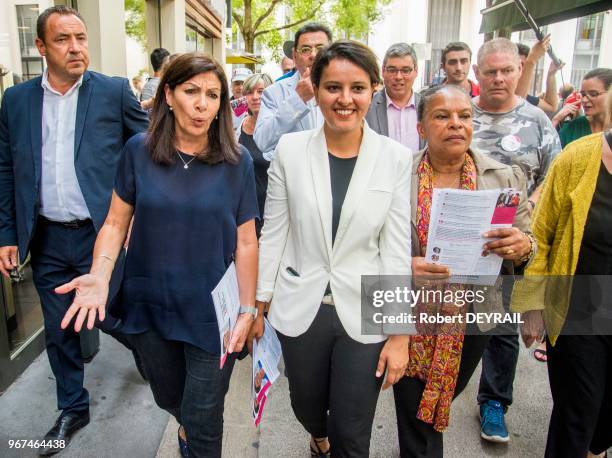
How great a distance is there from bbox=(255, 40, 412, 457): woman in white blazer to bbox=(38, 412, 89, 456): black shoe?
160 centimetres

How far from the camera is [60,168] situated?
3.05 m

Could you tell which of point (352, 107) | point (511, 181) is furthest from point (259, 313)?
point (511, 181)

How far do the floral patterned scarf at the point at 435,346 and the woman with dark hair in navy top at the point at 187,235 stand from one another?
0.75 metres

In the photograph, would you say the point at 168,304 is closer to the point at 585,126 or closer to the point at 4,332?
the point at 4,332

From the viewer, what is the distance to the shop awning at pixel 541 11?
16.5 ft

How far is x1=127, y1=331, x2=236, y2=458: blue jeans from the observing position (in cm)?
236

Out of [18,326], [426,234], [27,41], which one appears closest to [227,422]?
[18,326]

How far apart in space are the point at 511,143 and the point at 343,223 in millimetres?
1498

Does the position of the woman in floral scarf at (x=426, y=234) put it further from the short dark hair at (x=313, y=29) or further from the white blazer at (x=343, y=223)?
the short dark hair at (x=313, y=29)

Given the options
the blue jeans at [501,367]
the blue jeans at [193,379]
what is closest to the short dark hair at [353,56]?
the blue jeans at [193,379]

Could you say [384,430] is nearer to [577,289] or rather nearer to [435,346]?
[435,346]

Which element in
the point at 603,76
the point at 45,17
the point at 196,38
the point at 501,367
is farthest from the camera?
the point at 196,38

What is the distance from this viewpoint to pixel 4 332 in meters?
3.62

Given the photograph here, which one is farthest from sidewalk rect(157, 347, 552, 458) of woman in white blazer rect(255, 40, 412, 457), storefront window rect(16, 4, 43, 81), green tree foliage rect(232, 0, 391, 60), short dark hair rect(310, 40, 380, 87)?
green tree foliage rect(232, 0, 391, 60)
